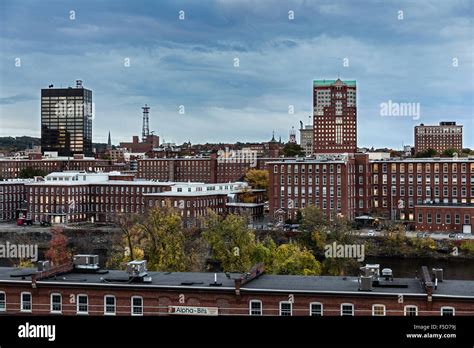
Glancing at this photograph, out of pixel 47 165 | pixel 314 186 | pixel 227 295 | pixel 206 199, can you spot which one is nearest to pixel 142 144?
pixel 47 165

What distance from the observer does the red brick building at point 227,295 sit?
29.8 ft

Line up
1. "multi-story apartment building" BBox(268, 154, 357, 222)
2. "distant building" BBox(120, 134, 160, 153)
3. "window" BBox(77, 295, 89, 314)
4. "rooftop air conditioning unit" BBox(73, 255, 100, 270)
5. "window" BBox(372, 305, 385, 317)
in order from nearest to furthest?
"window" BBox(372, 305, 385, 317), "window" BBox(77, 295, 89, 314), "rooftop air conditioning unit" BBox(73, 255, 100, 270), "multi-story apartment building" BBox(268, 154, 357, 222), "distant building" BBox(120, 134, 160, 153)

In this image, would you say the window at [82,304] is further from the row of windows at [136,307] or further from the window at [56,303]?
the window at [56,303]

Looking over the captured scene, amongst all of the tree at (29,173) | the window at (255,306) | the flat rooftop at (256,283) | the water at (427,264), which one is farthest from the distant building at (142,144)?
the window at (255,306)

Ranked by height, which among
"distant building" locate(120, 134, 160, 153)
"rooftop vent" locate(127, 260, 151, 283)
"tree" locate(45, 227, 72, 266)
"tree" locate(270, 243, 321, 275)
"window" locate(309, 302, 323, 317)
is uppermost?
"distant building" locate(120, 134, 160, 153)

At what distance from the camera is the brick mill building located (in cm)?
908

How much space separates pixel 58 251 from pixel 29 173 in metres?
33.4

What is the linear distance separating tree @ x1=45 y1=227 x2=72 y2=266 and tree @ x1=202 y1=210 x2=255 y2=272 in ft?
15.3

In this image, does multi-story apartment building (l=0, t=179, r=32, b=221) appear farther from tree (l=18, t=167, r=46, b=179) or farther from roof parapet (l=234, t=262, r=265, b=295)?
roof parapet (l=234, t=262, r=265, b=295)

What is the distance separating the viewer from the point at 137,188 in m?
39.5

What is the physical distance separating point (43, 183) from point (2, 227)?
3923 mm

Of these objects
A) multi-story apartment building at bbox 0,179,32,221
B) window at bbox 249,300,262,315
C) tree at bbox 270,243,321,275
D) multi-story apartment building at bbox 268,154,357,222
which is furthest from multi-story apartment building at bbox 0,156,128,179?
window at bbox 249,300,262,315

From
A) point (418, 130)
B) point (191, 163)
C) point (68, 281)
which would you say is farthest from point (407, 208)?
point (418, 130)
